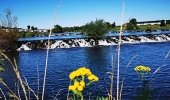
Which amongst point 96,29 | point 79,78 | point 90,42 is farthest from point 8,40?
point 79,78

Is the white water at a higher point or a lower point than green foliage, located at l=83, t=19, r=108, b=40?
lower

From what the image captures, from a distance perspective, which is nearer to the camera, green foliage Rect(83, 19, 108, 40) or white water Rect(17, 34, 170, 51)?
white water Rect(17, 34, 170, 51)

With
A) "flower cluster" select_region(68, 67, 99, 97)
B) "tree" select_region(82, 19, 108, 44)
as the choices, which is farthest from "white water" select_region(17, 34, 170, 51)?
"flower cluster" select_region(68, 67, 99, 97)

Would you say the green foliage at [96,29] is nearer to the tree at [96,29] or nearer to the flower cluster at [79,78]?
the tree at [96,29]

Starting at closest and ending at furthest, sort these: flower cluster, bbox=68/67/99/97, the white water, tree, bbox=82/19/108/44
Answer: flower cluster, bbox=68/67/99/97 → the white water → tree, bbox=82/19/108/44

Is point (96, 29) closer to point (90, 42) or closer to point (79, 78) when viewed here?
point (90, 42)

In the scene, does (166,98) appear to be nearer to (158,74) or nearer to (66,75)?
(158,74)

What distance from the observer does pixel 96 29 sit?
53.5 m

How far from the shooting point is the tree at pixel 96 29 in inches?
2077

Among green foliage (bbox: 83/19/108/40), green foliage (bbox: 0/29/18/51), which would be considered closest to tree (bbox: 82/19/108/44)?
green foliage (bbox: 83/19/108/40)

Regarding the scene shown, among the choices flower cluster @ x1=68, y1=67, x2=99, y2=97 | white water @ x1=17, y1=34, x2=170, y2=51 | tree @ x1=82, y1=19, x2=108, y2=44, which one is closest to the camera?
flower cluster @ x1=68, y1=67, x2=99, y2=97

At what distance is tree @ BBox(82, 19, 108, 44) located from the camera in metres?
52.7

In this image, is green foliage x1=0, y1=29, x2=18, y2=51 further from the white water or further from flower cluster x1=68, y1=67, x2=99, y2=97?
flower cluster x1=68, y1=67, x2=99, y2=97

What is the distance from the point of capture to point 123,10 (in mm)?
3215
